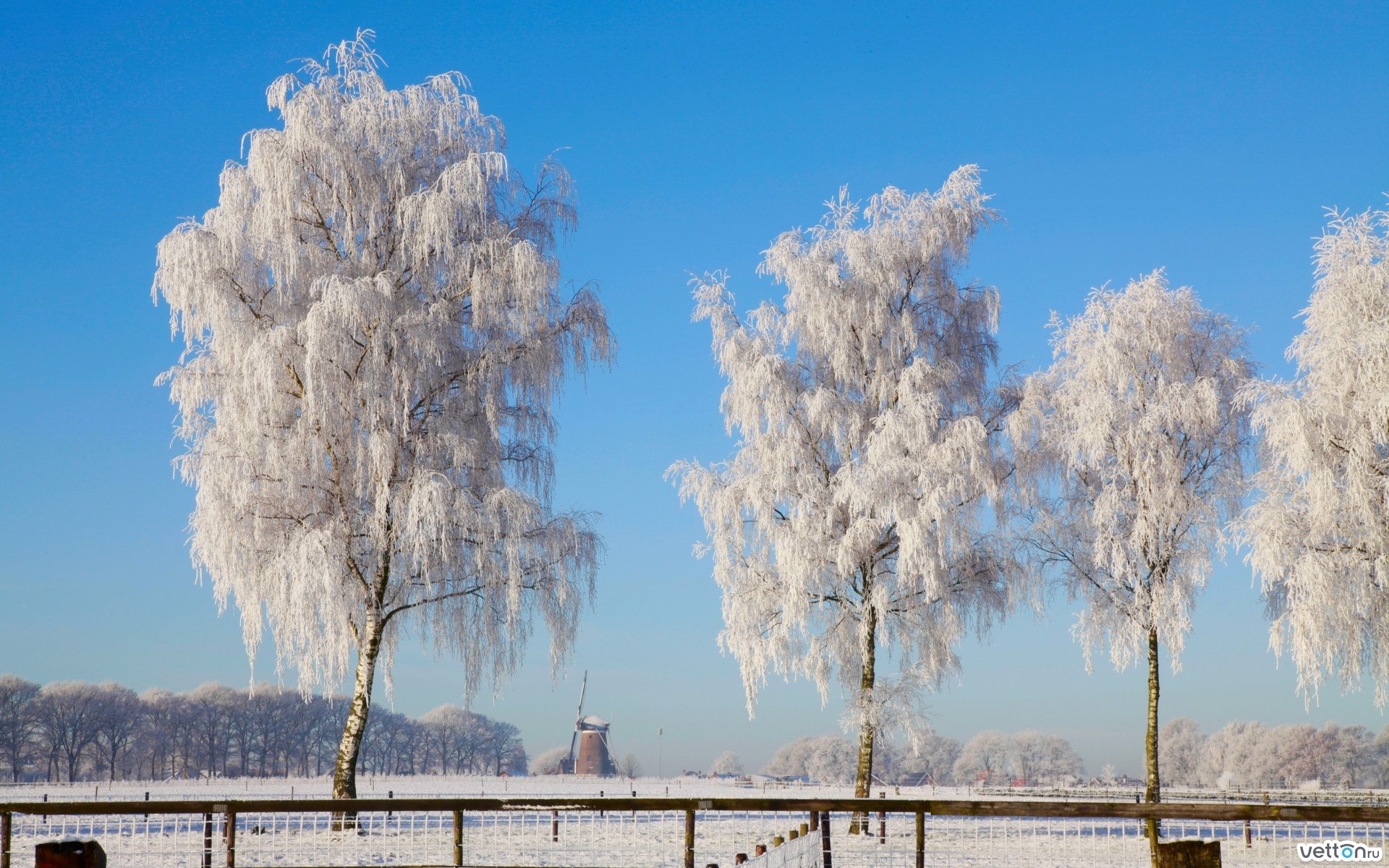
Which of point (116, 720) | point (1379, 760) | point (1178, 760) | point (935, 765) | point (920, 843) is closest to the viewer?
point (920, 843)

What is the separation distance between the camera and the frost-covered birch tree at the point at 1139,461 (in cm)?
2172

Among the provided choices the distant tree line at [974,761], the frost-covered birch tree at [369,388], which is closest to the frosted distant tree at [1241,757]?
the distant tree line at [974,761]

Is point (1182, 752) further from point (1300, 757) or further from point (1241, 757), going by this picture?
point (1300, 757)

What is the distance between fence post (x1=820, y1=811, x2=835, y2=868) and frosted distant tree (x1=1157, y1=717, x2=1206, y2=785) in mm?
94262

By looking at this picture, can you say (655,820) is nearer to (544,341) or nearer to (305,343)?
(544,341)

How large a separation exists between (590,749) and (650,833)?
128 m

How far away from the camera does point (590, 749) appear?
470 ft

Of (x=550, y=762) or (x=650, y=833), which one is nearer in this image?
(x=650, y=833)

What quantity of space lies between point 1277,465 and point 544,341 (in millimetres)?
13736

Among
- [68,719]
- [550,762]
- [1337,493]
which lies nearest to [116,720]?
[68,719]

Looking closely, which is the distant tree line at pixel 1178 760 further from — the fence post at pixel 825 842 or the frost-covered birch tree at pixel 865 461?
the fence post at pixel 825 842

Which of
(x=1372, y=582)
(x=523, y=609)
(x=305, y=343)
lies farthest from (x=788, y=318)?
(x=1372, y=582)

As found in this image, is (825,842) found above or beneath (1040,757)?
above

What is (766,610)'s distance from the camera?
70.5 ft
